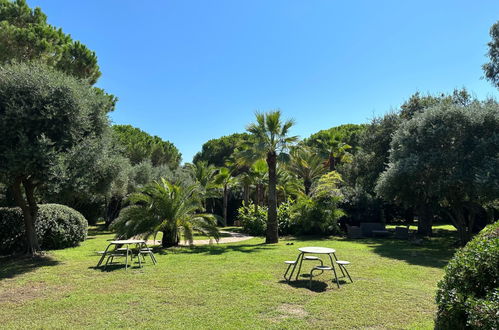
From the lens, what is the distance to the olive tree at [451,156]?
12.1 m

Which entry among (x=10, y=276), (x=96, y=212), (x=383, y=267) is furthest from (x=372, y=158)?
(x=96, y=212)

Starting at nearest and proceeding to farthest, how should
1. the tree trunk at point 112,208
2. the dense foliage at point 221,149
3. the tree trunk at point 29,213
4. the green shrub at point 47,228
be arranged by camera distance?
the tree trunk at point 29,213 → the green shrub at point 47,228 → the tree trunk at point 112,208 → the dense foliage at point 221,149

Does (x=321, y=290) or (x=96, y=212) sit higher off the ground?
(x=96, y=212)

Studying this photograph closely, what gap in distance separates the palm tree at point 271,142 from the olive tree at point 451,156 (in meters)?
4.92

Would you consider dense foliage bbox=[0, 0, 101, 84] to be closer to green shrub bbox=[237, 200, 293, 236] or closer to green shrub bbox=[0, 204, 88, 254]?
green shrub bbox=[0, 204, 88, 254]

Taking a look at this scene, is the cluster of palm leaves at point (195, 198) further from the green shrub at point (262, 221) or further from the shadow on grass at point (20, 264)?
the shadow on grass at point (20, 264)

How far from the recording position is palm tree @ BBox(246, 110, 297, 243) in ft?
51.3

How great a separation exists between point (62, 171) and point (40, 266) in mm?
3002

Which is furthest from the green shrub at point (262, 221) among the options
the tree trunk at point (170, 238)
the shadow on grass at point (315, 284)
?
the shadow on grass at point (315, 284)

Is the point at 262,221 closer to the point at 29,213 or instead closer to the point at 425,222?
the point at 425,222

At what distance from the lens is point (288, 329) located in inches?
183

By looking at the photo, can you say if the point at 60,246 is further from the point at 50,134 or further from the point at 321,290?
the point at 321,290

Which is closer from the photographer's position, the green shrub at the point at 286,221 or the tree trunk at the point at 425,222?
the tree trunk at the point at 425,222

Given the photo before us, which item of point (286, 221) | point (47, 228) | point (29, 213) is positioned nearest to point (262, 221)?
point (286, 221)
